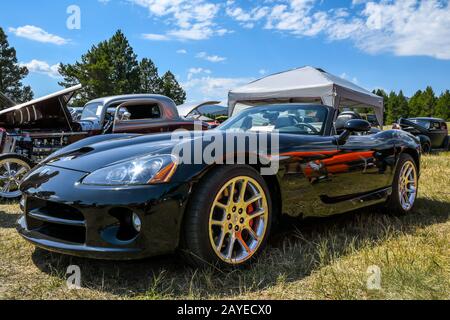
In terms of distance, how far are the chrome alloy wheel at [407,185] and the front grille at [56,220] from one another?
325cm

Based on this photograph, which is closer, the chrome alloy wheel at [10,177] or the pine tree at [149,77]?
the chrome alloy wheel at [10,177]

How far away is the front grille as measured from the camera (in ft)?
7.64

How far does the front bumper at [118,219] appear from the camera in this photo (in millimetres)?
2205

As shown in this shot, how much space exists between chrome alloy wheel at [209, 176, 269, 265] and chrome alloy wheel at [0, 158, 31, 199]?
369 centimetres

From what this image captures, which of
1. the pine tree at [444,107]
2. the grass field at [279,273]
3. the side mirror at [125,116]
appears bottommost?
the grass field at [279,273]

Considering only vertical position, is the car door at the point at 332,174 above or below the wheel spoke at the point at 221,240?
above

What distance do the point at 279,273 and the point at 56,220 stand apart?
1.34 meters

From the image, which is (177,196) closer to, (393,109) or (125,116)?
(125,116)

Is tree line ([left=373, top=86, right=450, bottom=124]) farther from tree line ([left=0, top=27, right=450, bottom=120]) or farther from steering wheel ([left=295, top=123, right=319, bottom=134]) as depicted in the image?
steering wheel ([left=295, top=123, right=319, bottom=134])

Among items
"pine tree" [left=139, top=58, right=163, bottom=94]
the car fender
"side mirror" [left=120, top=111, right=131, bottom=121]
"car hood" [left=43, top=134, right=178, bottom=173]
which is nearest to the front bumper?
"car hood" [left=43, top=134, right=178, bottom=173]

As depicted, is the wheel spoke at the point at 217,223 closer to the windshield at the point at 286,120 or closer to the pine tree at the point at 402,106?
the windshield at the point at 286,120

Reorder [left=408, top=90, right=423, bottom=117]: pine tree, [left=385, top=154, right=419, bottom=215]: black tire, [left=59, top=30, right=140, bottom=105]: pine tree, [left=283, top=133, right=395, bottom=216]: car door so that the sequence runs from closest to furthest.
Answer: [left=283, top=133, right=395, bottom=216]: car door < [left=385, top=154, right=419, bottom=215]: black tire < [left=59, top=30, right=140, bottom=105]: pine tree < [left=408, top=90, right=423, bottom=117]: pine tree

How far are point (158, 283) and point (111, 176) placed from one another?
0.66 meters

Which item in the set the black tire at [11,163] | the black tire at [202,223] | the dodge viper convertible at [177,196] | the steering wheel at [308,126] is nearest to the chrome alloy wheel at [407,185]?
the dodge viper convertible at [177,196]
